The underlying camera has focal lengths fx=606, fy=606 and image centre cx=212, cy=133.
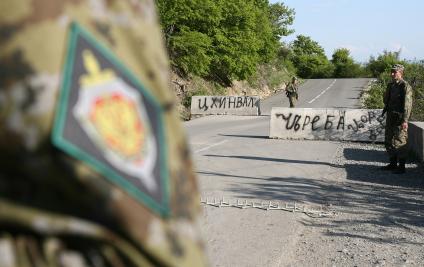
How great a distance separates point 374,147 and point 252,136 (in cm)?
387

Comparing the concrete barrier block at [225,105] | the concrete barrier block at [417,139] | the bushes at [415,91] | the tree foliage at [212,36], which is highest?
the tree foliage at [212,36]

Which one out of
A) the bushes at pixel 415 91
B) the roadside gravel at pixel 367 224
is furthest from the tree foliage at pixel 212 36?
the roadside gravel at pixel 367 224

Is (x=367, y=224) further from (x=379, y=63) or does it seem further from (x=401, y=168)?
(x=379, y=63)

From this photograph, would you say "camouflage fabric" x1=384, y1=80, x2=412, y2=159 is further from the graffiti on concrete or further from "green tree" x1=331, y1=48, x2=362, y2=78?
"green tree" x1=331, y1=48, x2=362, y2=78

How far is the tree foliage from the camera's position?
34.3 m

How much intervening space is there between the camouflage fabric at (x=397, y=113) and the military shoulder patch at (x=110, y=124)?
9789mm

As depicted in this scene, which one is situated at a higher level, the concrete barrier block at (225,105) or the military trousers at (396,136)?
the military trousers at (396,136)

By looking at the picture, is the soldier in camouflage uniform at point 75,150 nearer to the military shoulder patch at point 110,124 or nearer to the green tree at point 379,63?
the military shoulder patch at point 110,124

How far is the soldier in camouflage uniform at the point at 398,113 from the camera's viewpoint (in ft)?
33.9

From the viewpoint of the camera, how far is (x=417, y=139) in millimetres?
12273

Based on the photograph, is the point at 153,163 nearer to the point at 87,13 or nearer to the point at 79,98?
the point at 79,98

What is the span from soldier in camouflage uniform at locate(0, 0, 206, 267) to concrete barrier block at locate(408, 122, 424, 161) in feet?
37.1

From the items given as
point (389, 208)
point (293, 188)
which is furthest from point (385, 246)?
point (293, 188)

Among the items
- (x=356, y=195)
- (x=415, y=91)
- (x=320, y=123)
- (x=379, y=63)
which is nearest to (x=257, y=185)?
(x=356, y=195)
